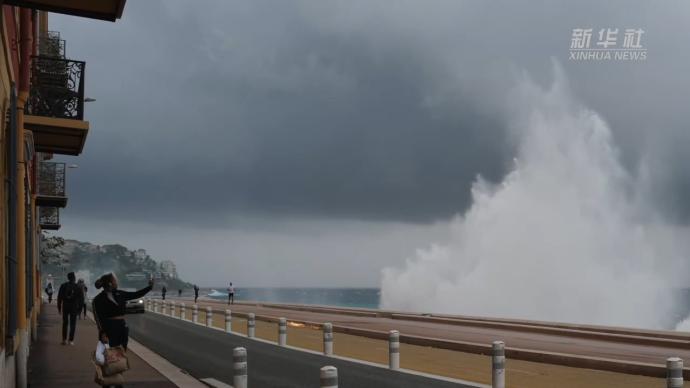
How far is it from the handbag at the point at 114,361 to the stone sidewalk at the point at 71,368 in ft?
8.40

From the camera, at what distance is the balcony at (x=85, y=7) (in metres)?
8.73

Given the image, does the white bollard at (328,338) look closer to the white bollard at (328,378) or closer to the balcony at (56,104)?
the balcony at (56,104)

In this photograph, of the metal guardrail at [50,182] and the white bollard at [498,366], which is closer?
the white bollard at [498,366]

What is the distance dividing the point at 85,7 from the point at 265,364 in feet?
30.2

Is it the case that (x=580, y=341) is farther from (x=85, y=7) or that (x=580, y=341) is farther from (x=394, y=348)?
(x=85, y=7)

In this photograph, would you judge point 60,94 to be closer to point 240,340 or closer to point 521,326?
point 240,340

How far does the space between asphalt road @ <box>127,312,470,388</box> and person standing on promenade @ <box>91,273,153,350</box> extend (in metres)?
3.61

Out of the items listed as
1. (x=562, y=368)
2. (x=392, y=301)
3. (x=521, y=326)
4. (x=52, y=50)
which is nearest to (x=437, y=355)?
(x=562, y=368)

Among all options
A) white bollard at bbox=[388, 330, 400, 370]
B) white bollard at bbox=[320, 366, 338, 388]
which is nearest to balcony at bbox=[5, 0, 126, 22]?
white bollard at bbox=[320, 366, 338, 388]

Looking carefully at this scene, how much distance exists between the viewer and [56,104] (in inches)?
689

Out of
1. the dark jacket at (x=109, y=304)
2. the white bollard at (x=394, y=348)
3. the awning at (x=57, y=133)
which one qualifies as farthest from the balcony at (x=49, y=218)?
the dark jacket at (x=109, y=304)

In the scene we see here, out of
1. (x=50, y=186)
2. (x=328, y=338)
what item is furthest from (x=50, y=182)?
(x=328, y=338)

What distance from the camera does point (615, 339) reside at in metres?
23.2

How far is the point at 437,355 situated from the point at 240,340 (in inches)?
275
